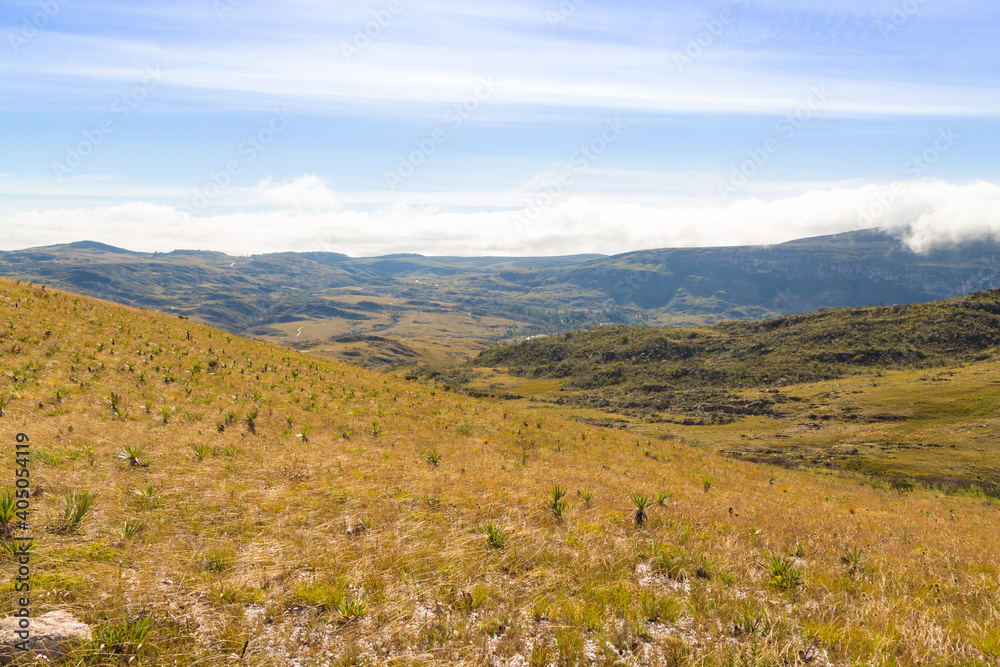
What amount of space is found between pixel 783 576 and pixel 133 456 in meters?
15.8

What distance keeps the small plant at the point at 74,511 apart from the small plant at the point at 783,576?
42.0ft

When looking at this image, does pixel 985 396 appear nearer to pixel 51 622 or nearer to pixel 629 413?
pixel 629 413

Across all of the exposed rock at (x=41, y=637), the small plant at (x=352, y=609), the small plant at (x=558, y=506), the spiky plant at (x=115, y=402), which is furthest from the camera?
the spiky plant at (x=115, y=402)

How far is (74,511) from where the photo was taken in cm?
819

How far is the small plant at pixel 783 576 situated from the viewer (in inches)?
327

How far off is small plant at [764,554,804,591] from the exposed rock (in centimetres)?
1047

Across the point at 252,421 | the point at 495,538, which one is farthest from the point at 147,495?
the point at 252,421

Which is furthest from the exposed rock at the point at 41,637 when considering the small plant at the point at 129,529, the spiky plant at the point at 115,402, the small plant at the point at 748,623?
the spiky plant at the point at 115,402

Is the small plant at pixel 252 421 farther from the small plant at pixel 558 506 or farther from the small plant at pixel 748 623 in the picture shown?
the small plant at pixel 748 623

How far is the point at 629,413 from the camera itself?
5502 inches

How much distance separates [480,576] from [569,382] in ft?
630

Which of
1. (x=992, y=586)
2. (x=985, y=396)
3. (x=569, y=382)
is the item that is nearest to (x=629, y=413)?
(x=569, y=382)

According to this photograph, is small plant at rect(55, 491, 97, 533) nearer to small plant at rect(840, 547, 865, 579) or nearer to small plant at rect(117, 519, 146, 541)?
small plant at rect(117, 519, 146, 541)

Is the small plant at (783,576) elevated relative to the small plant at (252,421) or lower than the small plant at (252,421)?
lower
